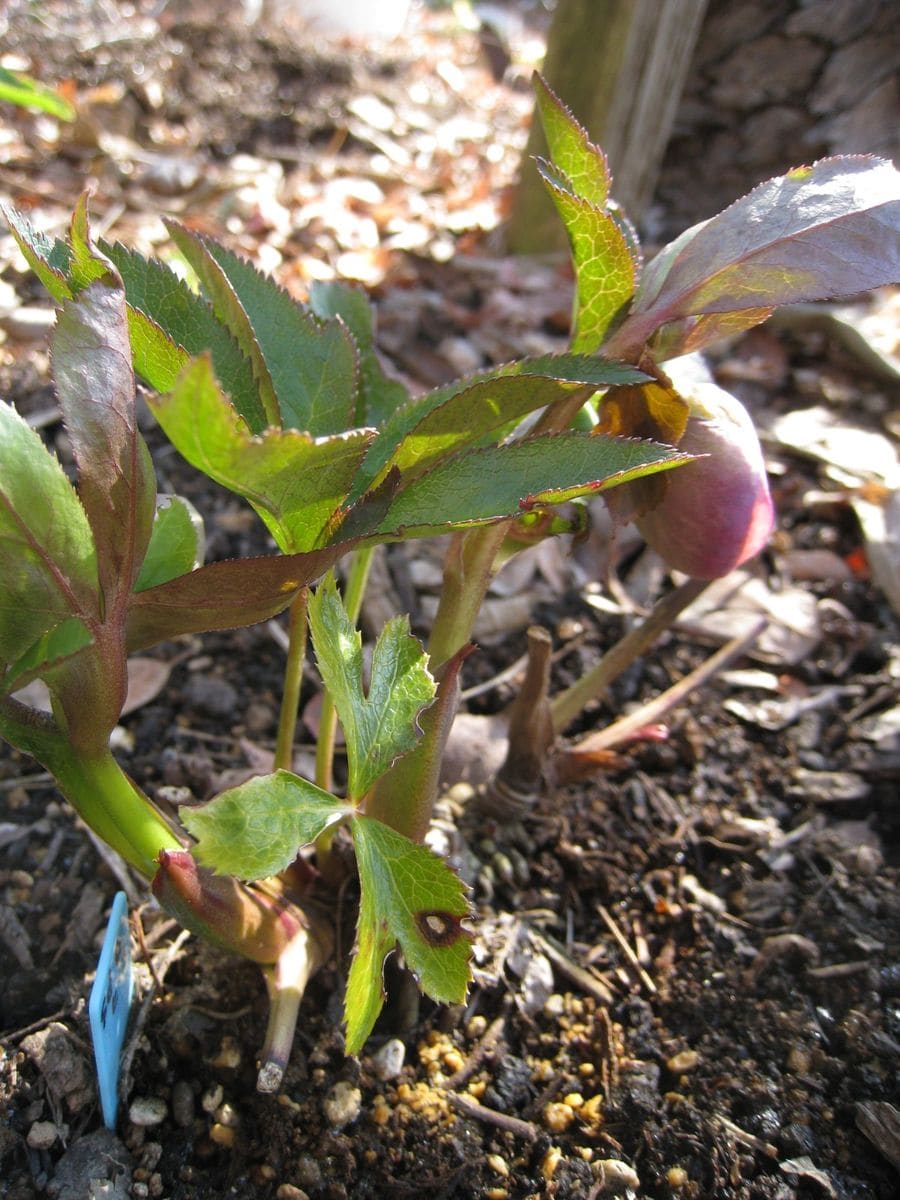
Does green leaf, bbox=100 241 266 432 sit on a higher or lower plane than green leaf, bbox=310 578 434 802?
→ higher

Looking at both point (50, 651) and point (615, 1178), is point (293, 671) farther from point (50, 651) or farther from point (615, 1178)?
point (615, 1178)

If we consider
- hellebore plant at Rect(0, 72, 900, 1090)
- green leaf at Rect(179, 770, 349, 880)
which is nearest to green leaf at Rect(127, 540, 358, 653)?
hellebore plant at Rect(0, 72, 900, 1090)

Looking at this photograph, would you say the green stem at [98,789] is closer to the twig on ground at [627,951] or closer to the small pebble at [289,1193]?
the small pebble at [289,1193]

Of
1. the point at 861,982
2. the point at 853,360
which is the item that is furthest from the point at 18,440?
the point at 853,360

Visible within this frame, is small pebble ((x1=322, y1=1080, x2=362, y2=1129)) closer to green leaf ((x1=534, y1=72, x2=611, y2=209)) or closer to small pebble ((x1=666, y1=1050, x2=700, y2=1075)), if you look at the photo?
small pebble ((x1=666, y1=1050, x2=700, y2=1075))

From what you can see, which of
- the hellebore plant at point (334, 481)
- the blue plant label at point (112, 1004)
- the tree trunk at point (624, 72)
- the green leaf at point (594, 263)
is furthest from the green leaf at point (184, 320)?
the tree trunk at point (624, 72)
